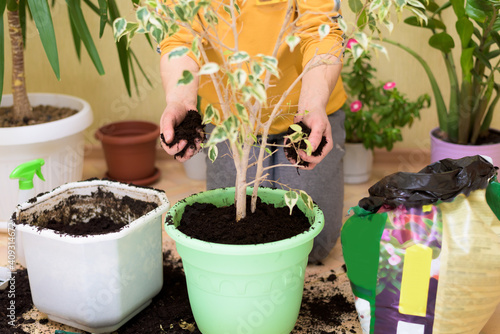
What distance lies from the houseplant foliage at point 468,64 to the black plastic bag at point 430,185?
1.95 ft

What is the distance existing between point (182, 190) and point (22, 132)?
0.66 metres

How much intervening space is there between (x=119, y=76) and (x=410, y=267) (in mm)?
1628

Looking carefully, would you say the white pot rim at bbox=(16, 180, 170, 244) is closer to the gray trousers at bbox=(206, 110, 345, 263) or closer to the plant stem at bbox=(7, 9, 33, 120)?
the gray trousers at bbox=(206, 110, 345, 263)

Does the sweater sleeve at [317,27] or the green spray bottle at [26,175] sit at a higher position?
the sweater sleeve at [317,27]

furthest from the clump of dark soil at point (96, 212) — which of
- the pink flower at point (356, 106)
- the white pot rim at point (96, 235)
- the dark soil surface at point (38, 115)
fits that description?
the pink flower at point (356, 106)

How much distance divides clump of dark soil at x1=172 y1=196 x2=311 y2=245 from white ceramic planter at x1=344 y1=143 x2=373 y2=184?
3.02ft

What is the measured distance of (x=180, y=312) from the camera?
4.37ft

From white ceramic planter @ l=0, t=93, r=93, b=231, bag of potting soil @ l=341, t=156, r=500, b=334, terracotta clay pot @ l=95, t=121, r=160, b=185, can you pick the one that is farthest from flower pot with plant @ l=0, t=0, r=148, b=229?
bag of potting soil @ l=341, t=156, r=500, b=334

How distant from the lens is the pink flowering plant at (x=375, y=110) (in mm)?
2016

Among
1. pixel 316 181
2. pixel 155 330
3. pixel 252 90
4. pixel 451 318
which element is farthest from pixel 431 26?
pixel 155 330

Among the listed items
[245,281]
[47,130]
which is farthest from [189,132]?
[47,130]

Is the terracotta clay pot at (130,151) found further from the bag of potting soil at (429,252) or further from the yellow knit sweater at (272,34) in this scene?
the bag of potting soil at (429,252)

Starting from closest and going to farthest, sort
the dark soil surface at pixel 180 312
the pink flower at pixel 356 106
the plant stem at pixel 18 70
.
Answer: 1. the dark soil surface at pixel 180 312
2. the plant stem at pixel 18 70
3. the pink flower at pixel 356 106

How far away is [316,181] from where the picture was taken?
155 centimetres
